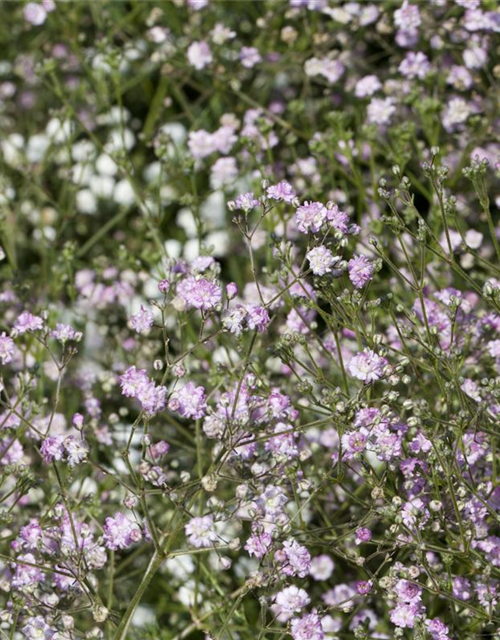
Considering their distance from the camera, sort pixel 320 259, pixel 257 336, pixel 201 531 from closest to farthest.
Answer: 1. pixel 201 531
2. pixel 320 259
3. pixel 257 336

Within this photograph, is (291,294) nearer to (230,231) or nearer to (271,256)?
(271,256)

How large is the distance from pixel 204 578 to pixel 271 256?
2.70 ft

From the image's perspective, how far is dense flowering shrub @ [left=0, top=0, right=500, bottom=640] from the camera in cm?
184

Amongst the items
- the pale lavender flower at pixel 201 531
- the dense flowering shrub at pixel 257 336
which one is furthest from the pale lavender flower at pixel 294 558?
the pale lavender flower at pixel 201 531

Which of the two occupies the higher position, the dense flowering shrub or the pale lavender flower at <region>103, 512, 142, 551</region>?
the dense flowering shrub

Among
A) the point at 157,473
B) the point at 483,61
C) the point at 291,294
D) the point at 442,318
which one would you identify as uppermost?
the point at 483,61

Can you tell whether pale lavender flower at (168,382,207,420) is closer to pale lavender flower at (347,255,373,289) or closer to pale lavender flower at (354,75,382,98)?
pale lavender flower at (347,255,373,289)

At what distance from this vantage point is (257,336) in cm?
242

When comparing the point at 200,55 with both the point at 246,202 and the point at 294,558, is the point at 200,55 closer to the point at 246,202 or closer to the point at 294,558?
the point at 246,202

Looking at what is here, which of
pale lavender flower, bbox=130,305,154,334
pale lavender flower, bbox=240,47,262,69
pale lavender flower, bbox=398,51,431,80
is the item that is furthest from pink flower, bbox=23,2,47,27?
pale lavender flower, bbox=130,305,154,334

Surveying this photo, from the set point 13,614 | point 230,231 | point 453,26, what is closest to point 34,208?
point 230,231

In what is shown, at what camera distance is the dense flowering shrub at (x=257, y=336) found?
1.84 metres

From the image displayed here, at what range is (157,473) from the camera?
176 cm

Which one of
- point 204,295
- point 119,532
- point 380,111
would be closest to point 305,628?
point 119,532
